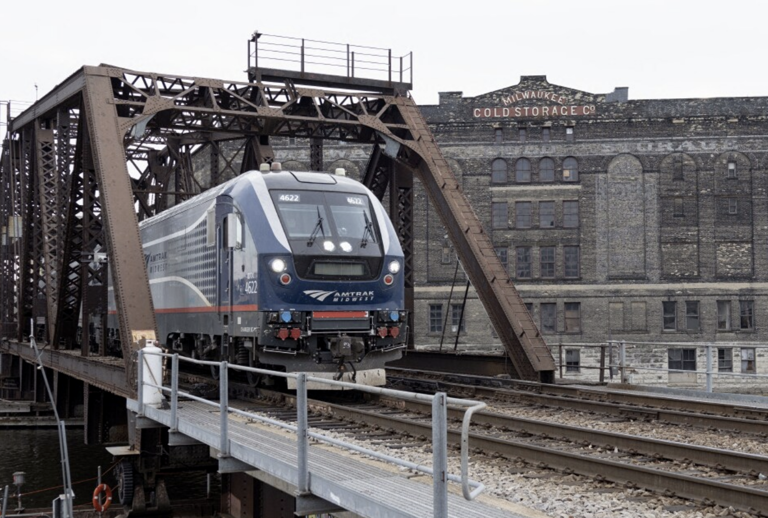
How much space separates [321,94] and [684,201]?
31.4m

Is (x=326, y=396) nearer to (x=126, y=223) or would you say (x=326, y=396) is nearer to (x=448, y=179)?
(x=126, y=223)

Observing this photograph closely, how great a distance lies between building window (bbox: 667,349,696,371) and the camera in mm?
48844

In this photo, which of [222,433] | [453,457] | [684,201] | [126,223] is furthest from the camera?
[684,201]

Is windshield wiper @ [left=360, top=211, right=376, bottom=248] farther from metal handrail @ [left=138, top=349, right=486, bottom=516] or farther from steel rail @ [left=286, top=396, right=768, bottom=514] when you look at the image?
steel rail @ [left=286, top=396, right=768, bottom=514]

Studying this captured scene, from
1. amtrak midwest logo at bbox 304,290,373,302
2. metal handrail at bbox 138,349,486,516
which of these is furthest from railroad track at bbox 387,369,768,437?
metal handrail at bbox 138,349,486,516

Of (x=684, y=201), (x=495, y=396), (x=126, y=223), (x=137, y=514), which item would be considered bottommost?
(x=137, y=514)

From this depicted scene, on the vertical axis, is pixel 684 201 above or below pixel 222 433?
above

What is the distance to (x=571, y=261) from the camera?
49.5 metres

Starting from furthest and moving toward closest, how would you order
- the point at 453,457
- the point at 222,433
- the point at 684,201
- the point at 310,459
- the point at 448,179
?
the point at 684,201 → the point at 448,179 → the point at 222,433 → the point at 453,457 → the point at 310,459

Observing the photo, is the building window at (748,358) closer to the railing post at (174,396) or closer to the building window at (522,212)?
the building window at (522,212)

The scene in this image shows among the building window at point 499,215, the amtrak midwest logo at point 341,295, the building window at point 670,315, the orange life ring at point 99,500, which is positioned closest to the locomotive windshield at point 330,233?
the amtrak midwest logo at point 341,295

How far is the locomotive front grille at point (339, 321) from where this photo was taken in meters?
15.0

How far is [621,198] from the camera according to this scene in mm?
48906

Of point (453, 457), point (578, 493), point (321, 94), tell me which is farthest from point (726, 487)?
point (321, 94)
